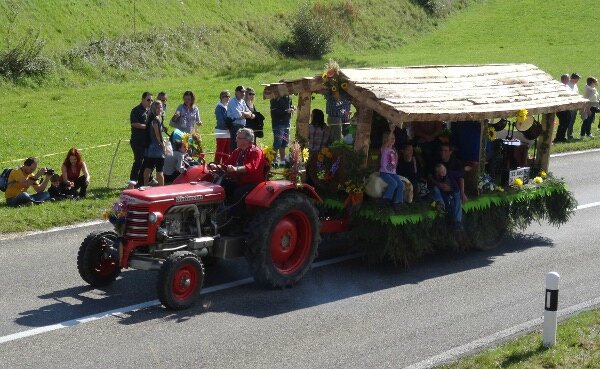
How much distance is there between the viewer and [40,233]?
14.3 metres

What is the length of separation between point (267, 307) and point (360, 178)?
8.01ft

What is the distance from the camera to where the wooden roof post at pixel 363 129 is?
41.3 ft

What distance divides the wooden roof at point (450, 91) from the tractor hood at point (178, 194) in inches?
87.9

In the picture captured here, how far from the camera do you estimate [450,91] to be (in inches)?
526

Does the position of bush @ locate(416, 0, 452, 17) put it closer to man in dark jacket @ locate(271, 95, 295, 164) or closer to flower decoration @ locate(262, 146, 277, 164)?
man in dark jacket @ locate(271, 95, 295, 164)

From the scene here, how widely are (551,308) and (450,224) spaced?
3806mm

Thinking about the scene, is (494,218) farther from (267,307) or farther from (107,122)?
(107,122)

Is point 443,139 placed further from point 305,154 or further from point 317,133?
point 305,154

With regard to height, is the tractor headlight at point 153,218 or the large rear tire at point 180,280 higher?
the tractor headlight at point 153,218

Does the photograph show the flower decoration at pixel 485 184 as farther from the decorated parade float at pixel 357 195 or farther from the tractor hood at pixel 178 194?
the tractor hood at pixel 178 194

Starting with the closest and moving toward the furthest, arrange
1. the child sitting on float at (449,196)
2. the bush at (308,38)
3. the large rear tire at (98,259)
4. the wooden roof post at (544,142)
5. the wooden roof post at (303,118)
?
the large rear tire at (98,259) → the child sitting on float at (449,196) → the wooden roof post at (303,118) → the wooden roof post at (544,142) → the bush at (308,38)

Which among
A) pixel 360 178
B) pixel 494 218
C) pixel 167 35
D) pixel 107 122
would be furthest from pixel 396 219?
pixel 167 35

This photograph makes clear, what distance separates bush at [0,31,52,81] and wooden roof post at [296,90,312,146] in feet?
68.8

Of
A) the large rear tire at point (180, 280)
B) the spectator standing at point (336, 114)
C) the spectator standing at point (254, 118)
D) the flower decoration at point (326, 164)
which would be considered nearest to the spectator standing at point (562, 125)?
the spectator standing at point (254, 118)
